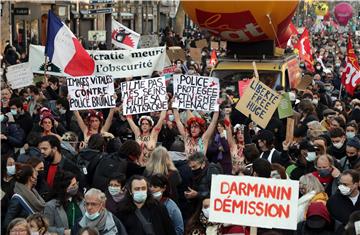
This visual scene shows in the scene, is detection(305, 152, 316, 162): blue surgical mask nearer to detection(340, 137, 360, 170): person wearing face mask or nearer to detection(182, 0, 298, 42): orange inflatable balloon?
detection(340, 137, 360, 170): person wearing face mask

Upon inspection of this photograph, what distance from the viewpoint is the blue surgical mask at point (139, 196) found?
6855mm

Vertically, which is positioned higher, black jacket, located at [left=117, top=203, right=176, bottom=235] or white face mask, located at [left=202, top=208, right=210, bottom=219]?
white face mask, located at [left=202, top=208, right=210, bottom=219]

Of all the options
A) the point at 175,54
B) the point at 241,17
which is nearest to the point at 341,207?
the point at 241,17

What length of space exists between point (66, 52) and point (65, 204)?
614 centimetres

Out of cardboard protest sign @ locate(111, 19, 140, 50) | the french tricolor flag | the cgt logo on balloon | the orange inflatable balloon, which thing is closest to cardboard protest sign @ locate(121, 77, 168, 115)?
the french tricolor flag

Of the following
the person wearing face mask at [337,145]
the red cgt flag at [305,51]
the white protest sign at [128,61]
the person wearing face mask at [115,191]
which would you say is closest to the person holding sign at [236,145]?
the person wearing face mask at [337,145]

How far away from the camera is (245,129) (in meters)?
10.6

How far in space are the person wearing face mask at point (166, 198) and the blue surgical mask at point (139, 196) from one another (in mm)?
246

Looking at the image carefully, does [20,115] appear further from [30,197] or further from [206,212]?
[206,212]

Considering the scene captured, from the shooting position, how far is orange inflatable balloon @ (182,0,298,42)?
18.0 meters

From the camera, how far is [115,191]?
24.1 ft

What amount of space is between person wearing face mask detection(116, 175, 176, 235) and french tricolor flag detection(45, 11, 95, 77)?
5877 mm

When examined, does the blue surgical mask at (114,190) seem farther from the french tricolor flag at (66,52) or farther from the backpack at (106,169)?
the french tricolor flag at (66,52)

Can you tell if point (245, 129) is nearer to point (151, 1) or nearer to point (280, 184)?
point (280, 184)
